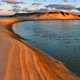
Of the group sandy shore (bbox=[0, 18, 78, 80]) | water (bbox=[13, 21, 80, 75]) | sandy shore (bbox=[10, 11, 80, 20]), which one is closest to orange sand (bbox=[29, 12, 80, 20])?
sandy shore (bbox=[10, 11, 80, 20])

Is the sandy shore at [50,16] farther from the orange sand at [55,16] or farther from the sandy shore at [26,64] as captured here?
the sandy shore at [26,64]

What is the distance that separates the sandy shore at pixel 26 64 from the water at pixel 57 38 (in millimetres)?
95

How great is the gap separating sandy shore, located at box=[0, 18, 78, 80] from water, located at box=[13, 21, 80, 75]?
0.09m

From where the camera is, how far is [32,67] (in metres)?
1.71

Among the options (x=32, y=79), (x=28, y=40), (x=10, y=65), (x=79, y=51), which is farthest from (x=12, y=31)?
(x=32, y=79)

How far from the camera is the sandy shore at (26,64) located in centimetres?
160

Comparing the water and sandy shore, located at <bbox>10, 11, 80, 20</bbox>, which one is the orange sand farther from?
the water

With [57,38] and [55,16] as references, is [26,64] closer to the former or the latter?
[57,38]

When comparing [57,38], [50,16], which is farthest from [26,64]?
[50,16]

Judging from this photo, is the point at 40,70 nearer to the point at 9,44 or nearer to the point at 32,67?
the point at 32,67

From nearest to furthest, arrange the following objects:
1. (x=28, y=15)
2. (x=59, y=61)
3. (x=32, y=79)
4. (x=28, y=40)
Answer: (x=32, y=79)
(x=59, y=61)
(x=28, y=40)
(x=28, y=15)

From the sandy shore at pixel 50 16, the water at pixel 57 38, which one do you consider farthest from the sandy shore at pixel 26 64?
the sandy shore at pixel 50 16

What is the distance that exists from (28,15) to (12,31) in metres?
0.87

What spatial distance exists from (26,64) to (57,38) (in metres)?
0.77
